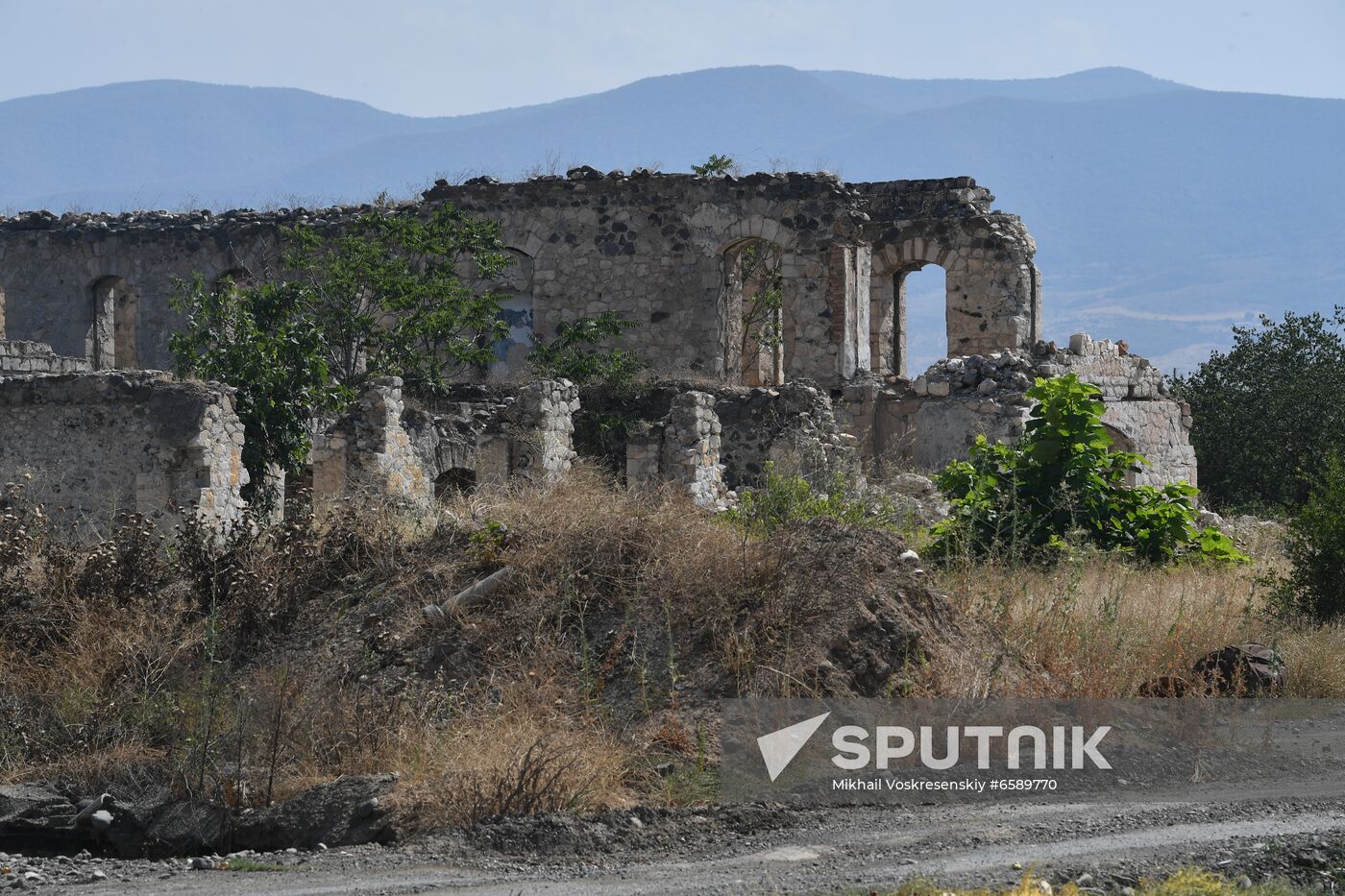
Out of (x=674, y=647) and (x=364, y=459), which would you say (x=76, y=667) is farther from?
(x=364, y=459)

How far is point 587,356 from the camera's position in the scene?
21.0 metres

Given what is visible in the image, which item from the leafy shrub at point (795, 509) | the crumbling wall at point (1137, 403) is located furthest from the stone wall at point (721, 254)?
the leafy shrub at point (795, 509)

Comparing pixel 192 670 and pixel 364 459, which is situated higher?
pixel 364 459

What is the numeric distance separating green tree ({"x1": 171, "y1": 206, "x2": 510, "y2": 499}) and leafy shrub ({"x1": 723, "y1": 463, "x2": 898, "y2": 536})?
4784mm

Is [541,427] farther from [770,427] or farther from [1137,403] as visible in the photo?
[1137,403]

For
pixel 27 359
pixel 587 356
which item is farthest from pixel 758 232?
pixel 27 359

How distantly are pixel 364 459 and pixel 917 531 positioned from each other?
224 inches

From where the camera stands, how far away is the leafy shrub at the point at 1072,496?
12.9 metres

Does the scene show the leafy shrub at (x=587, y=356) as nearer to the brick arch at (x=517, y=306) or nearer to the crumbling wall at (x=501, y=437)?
the brick arch at (x=517, y=306)

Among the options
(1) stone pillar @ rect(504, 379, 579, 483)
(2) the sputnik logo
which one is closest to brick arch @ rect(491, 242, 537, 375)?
(1) stone pillar @ rect(504, 379, 579, 483)

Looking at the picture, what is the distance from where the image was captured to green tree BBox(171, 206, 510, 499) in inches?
579

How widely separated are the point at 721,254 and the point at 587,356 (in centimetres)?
A: 292

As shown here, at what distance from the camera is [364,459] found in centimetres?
1552

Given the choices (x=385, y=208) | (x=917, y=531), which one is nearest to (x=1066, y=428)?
(x=917, y=531)
